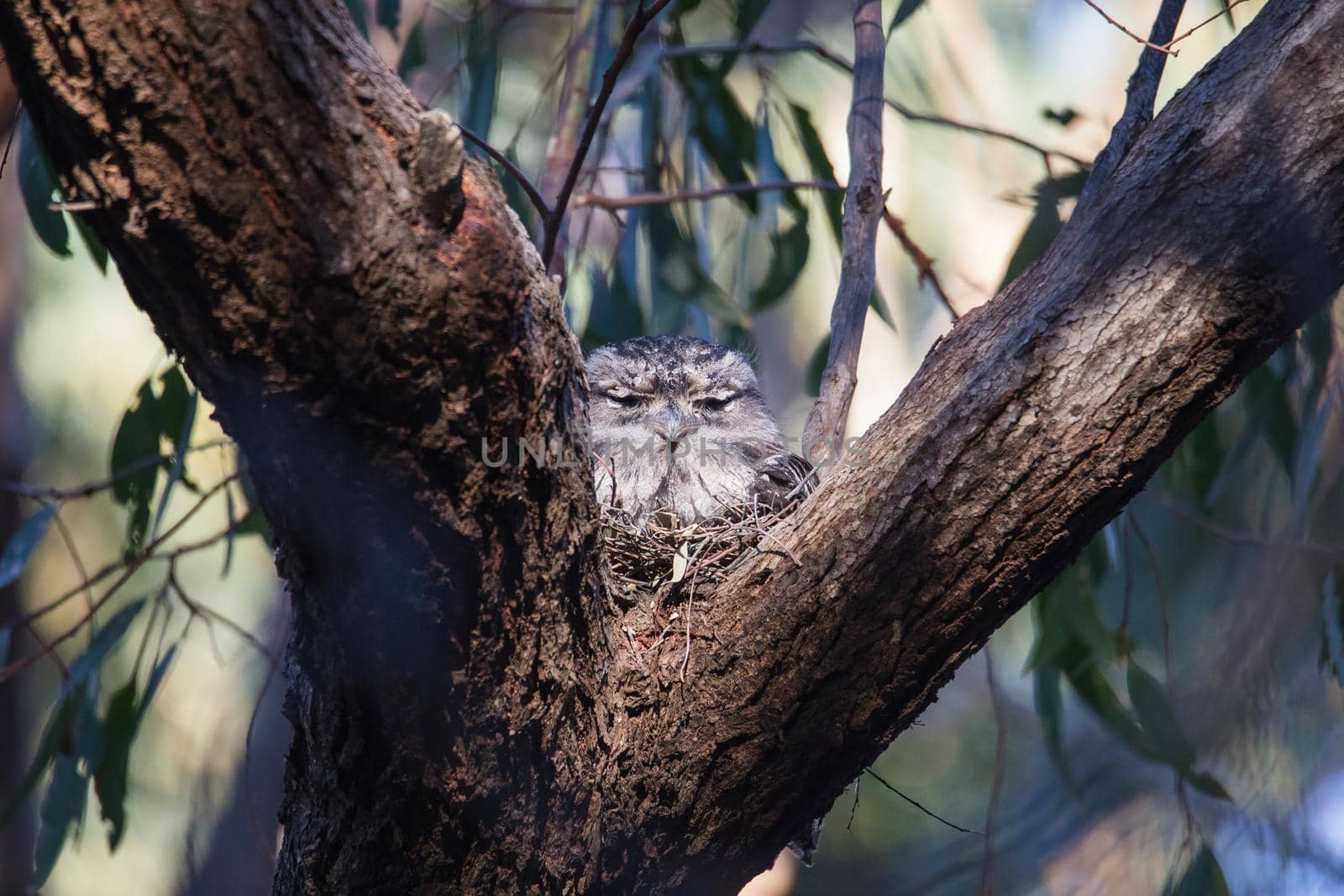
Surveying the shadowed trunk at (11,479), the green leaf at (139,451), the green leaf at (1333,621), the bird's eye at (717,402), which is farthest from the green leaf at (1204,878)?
the shadowed trunk at (11,479)

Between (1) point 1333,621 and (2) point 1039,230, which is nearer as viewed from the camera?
(2) point 1039,230

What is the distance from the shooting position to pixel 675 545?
2.18 meters

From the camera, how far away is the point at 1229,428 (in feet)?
12.4

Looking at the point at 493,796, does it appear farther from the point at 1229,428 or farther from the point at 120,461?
the point at 1229,428

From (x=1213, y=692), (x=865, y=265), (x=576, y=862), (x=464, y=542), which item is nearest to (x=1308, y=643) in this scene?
(x=1213, y=692)

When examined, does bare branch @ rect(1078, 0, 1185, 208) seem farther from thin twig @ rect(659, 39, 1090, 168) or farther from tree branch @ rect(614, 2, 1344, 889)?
thin twig @ rect(659, 39, 1090, 168)

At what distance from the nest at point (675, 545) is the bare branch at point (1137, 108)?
778 millimetres

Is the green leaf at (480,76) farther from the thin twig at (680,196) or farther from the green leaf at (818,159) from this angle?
the green leaf at (818,159)

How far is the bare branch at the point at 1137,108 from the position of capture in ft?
5.84

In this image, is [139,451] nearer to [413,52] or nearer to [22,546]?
[22,546]

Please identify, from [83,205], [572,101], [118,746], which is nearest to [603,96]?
[83,205]

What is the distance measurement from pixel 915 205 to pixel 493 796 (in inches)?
187

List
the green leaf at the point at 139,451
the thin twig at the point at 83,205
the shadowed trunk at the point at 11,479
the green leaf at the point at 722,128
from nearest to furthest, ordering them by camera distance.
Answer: the thin twig at the point at 83,205 → the green leaf at the point at 139,451 → the green leaf at the point at 722,128 → the shadowed trunk at the point at 11,479

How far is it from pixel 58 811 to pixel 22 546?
0.64 metres
